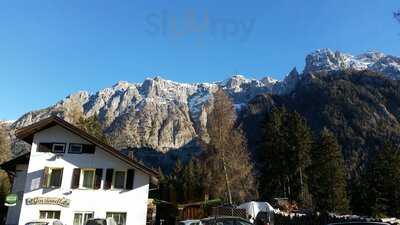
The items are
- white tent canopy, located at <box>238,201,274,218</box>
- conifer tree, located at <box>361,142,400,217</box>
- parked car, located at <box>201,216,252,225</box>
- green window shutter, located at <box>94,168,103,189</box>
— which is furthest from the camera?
conifer tree, located at <box>361,142,400,217</box>

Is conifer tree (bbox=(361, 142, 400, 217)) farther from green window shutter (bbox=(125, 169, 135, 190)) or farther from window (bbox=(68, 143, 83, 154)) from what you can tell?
window (bbox=(68, 143, 83, 154))

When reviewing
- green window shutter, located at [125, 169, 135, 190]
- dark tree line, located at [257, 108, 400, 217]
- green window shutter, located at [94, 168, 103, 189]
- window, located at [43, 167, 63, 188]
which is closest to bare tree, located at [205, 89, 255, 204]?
green window shutter, located at [125, 169, 135, 190]

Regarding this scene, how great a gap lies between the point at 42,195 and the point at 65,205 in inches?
90.5

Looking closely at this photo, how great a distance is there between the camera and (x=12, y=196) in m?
35.3

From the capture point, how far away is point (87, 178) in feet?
119

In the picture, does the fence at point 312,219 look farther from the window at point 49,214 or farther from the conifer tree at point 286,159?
the conifer tree at point 286,159

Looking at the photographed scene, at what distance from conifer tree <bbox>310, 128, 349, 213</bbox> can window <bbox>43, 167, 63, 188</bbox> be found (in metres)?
39.3

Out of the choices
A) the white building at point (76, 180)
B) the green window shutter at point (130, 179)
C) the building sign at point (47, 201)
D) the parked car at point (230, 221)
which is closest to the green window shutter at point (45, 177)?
the white building at point (76, 180)

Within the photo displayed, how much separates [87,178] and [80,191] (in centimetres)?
129

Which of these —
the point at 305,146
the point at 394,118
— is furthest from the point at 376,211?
the point at 394,118

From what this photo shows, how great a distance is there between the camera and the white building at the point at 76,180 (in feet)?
115

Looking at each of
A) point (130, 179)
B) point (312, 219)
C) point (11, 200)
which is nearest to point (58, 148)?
point (11, 200)

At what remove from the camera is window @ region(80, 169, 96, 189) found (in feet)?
118

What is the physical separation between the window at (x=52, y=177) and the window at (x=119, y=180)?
4795 mm
